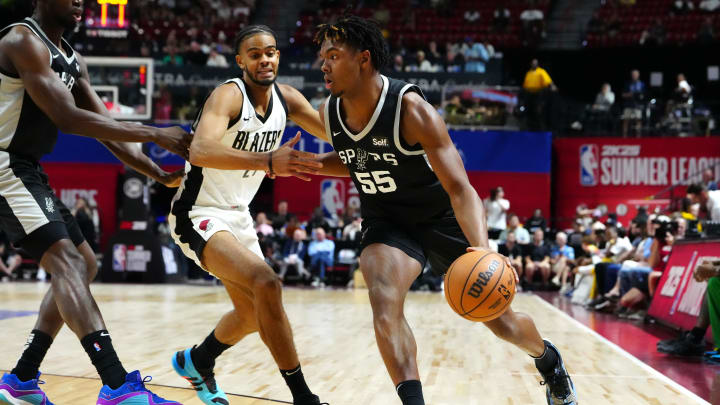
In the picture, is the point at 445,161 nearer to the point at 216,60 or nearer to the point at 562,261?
the point at 562,261

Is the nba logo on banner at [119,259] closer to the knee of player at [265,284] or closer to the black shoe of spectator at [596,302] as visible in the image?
the black shoe of spectator at [596,302]

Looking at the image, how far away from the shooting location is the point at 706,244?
7898 mm

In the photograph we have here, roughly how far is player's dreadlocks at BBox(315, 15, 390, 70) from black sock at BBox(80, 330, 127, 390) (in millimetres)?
1716

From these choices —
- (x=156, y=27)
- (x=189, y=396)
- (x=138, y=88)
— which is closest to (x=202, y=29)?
(x=156, y=27)

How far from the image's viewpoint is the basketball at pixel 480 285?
10.4 feet

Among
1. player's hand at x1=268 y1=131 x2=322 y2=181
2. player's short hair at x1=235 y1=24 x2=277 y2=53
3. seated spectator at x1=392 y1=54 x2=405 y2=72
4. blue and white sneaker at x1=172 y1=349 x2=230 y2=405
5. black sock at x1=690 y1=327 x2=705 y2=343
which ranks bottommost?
black sock at x1=690 y1=327 x2=705 y2=343

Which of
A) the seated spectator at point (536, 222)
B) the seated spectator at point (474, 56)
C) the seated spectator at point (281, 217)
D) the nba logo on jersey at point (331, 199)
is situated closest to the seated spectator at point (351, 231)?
the seated spectator at point (281, 217)

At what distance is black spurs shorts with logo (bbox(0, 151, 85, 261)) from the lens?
374 cm

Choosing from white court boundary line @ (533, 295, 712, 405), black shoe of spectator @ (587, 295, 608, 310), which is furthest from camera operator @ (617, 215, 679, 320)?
white court boundary line @ (533, 295, 712, 405)

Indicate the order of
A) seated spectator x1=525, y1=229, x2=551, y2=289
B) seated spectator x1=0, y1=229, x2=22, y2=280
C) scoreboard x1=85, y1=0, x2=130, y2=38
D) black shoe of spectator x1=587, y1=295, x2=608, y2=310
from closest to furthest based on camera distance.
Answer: black shoe of spectator x1=587, y1=295, x2=608, y2=310 < scoreboard x1=85, y1=0, x2=130, y2=38 < seated spectator x1=525, y1=229, x2=551, y2=289 < seated spectator x1=0, y1=229, x2=22, y2=280

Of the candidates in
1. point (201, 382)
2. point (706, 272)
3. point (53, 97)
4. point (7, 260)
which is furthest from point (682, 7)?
point (53, 97)

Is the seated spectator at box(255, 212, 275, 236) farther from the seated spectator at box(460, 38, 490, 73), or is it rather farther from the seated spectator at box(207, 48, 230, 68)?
the seated spectator at box(460, 38, 490, 73)

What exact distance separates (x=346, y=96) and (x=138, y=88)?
11.4 m

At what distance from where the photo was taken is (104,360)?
11.7 feet
